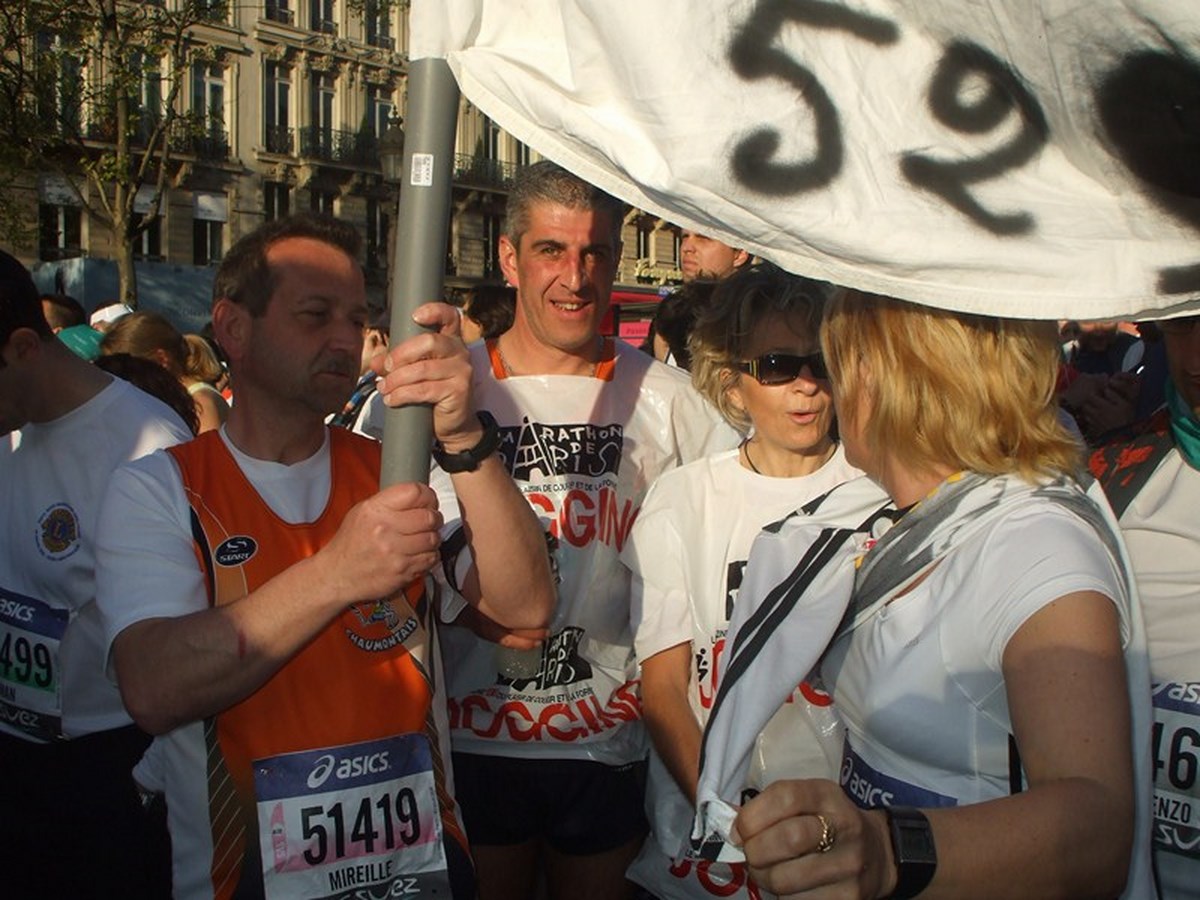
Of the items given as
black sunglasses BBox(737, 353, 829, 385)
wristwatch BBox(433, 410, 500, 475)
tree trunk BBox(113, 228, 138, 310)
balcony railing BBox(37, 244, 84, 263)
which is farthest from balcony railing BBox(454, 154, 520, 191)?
wristwatch BBox(433, 410, 500, 475)

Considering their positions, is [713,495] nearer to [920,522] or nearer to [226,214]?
[920,522]

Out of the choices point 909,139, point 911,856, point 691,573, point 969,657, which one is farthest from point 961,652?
point 691,573

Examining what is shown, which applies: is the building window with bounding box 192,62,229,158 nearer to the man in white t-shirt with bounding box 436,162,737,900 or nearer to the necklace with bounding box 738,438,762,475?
the man in white t-shirt with bounding box 436,162,737,900

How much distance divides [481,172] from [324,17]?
7.22 metres

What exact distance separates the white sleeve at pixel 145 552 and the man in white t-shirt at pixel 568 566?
0.84 metres

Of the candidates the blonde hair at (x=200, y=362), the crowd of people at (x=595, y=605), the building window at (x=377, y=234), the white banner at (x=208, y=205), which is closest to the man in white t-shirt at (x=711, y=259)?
the crowd of people at (x=595, y=605)

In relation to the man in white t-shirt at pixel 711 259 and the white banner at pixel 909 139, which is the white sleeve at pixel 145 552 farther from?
the man in white t-shirt at pixel 711 259

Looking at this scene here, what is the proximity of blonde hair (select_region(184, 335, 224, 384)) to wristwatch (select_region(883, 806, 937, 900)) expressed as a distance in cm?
564

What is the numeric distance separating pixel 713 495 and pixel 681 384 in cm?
50

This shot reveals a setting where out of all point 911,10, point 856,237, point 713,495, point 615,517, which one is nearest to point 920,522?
point 856,237

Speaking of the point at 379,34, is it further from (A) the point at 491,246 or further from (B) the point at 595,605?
Result: (B) the point at 595,605

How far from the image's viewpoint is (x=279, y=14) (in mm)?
35812

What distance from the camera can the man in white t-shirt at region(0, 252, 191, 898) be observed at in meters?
2.98

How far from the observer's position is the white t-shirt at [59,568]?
3.00 meters
